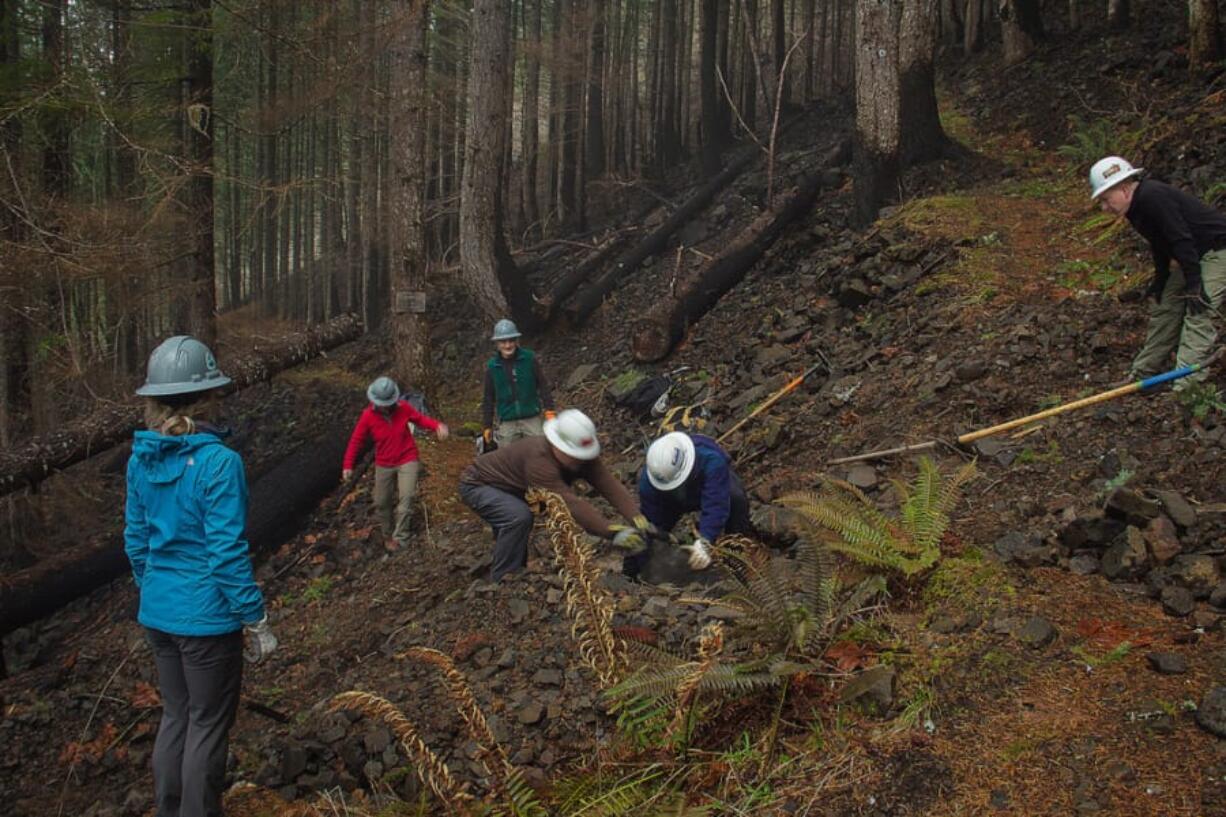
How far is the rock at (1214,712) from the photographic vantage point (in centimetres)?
304

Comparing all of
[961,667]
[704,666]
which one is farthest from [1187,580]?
[704,666]

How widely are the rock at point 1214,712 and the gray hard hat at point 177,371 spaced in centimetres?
431

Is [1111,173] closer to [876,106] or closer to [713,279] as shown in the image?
[876,106]

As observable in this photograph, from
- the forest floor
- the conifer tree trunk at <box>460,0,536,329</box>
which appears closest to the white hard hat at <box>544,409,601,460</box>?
the forest floor

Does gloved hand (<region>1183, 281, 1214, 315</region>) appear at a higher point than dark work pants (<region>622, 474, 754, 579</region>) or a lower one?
higher

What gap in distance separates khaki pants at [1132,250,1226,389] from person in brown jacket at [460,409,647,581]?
3.84m

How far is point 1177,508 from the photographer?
172 inches

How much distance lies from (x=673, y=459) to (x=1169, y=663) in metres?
3.10

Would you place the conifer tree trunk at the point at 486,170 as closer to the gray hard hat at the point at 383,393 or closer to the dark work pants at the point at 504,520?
the gray hard hat at the point at 383,393

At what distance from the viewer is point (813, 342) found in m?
9.38

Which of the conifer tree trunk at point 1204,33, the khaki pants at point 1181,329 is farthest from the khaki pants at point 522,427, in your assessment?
the conifer tree trunk at point 1204,33

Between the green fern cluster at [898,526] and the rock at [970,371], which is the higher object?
the rock at [970,371]

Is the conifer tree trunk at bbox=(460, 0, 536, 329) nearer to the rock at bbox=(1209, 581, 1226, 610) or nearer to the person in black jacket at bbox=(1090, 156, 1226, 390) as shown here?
the person in black jacket at bbox=(1090, 156, 1226, 390)

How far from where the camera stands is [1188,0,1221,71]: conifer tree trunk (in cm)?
998
